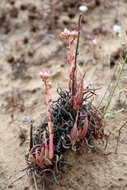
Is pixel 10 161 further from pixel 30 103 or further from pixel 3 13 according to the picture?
pixel 3 13

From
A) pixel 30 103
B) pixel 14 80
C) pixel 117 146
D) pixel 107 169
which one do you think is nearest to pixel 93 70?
pixel 30 103

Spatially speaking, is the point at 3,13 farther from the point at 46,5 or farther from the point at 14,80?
the point at 14,80

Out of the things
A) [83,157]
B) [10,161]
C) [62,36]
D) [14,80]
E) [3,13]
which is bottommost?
[10,161]

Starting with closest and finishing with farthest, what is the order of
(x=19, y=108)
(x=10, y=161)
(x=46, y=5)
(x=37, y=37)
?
(x=10, y=161) < (x=19, y=108) < (x=37, y=37) < (x=46, y=5)

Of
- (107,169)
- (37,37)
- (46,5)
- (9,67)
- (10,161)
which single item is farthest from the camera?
(46,5)

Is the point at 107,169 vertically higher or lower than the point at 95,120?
lower

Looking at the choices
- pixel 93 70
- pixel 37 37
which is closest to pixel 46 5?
pixel 37 37

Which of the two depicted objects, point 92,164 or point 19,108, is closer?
point 92,164
